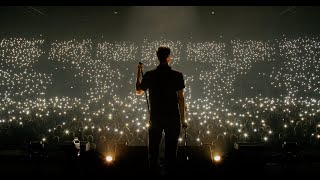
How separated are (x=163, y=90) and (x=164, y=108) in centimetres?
22

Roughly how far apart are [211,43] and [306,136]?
23.4 metres

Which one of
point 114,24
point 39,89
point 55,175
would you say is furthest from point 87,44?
point 55,175

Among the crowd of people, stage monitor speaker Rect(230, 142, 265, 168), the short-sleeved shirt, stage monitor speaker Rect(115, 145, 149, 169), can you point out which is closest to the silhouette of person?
the short-sleeved shirt

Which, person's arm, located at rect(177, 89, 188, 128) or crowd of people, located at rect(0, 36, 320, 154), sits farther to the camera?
crowd of people, located at rect(0, 36, 320, 154)

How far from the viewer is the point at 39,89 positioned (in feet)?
109

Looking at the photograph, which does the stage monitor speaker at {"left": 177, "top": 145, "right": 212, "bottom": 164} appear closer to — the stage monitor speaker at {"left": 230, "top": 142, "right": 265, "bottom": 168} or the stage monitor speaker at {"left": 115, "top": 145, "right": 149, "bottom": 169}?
the stage monitor speaker at {"left": 230, "top": 142, "right": 265, "bottom": 168}

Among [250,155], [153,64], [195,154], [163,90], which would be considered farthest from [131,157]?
[153,64]

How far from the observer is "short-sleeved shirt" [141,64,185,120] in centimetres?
441

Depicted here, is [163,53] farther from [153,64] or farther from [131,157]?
[153,64]

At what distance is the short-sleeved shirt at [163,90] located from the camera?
14.5 ft

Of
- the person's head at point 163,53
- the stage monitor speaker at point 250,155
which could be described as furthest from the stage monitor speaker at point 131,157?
the person's head at point 163,53

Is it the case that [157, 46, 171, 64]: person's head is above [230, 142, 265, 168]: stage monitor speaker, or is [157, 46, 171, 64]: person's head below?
above

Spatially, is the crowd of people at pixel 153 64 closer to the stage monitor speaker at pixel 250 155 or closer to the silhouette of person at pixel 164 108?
the stage monitor speaker at pixel 250 155

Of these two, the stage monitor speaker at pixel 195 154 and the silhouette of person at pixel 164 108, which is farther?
the stage monitor speaker at pixel 195 154
